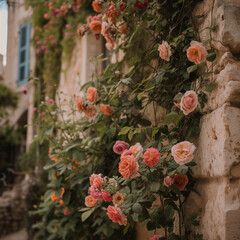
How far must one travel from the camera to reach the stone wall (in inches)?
62.2

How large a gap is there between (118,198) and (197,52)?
0.96 metres

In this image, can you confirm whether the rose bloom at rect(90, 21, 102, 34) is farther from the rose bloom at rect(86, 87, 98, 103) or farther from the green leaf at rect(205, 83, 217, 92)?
the green leaf at rect(205, 83, 217, 92)

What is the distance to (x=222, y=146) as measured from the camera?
161 cm

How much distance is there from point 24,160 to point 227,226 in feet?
16.8

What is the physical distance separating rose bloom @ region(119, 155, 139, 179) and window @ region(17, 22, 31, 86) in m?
6.98

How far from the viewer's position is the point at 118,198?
6.10 feet

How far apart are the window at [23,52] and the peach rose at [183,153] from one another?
7.09 metres

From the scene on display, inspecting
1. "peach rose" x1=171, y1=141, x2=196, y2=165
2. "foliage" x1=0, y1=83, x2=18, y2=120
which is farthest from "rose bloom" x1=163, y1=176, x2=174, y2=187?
"foliage" x1=0, y1=83, x2=18, y2=120

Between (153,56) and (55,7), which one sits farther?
(55,7)

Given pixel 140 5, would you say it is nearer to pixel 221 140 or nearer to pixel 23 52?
pixel 221 140

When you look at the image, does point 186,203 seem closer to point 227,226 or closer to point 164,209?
point 164,209

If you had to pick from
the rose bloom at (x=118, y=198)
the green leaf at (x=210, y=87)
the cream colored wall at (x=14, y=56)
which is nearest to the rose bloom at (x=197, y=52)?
the green leaf at (x=210, y=87)

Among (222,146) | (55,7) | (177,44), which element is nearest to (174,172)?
(222,146)

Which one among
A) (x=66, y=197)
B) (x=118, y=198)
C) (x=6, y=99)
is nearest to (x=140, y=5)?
(x=118, y=198)
